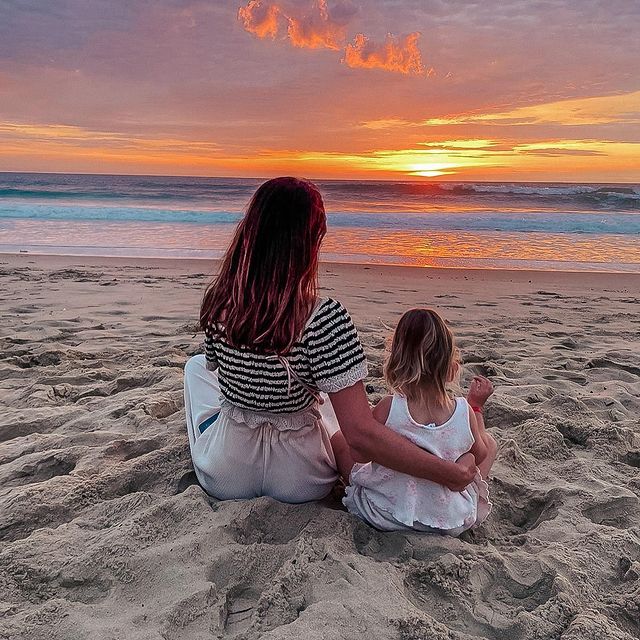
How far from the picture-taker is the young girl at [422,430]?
2299 mm

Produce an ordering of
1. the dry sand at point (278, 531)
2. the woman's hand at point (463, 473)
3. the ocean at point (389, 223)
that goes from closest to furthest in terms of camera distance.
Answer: the dry sand at point (278, 531)
the woman's hand at point (463, 473)
the ocean at point (389, 223)

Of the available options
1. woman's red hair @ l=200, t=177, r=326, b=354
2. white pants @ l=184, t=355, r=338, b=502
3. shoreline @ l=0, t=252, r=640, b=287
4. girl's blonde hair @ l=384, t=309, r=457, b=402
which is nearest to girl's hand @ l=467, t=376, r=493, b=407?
girl's blonde hair @ l=384, t=309, r=457, b=402

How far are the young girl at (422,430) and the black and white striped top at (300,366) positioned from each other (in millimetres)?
308

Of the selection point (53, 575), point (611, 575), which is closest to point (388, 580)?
point (611, 575)

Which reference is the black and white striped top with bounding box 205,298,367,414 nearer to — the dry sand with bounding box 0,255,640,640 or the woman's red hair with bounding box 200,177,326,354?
the woman's red hair with bounding box 200,177,326,354

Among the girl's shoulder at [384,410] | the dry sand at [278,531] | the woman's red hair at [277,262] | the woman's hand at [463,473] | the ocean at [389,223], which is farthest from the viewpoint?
the ocean at [389,223]

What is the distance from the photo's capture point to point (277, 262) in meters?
2.04

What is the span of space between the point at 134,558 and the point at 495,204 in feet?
84.3

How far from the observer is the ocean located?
11.6 m

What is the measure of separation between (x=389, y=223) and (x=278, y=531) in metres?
15.6

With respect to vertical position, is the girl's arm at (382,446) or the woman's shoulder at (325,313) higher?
the woman's shoulder at (325,313)

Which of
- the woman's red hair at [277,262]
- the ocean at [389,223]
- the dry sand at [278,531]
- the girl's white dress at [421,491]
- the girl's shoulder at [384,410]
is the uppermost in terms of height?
the woman's red hair at [277,262]

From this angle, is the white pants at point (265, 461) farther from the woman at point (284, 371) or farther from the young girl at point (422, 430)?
the young girl at point (422, 430)

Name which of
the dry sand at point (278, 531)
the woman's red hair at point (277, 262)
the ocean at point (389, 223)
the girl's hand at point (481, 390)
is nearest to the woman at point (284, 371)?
the woman's red hair at point (277, 262)
